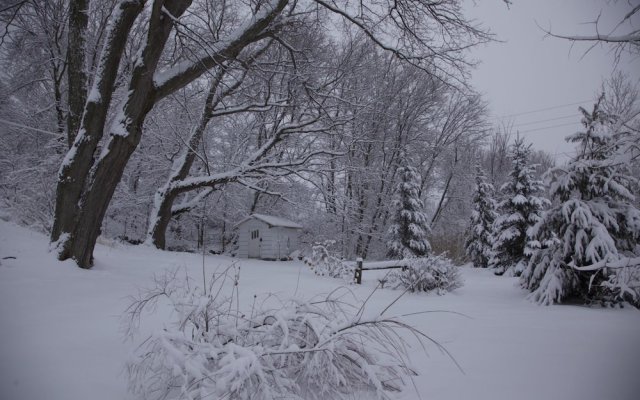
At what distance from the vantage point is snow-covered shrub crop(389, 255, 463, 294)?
26.3ft

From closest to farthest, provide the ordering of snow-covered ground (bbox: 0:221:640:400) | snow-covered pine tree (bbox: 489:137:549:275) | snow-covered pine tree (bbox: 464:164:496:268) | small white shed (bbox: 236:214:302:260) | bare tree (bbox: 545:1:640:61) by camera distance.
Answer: snow-covered ground (bbox: 0:221:640:400) → bare tree (bbox: 545:1:640:61) → snow-covered pine tree (bbox: 489:137:549:275) → small white shed (bbox: 236:214:302:260) → snow-covered pine tree (bbox: 464:164:496:268)

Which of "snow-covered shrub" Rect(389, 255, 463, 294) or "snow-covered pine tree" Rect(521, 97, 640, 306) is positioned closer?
"snow-covered pine tree" Rect(521, 97, 640, 306)

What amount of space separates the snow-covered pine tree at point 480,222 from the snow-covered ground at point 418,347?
43.7 feet

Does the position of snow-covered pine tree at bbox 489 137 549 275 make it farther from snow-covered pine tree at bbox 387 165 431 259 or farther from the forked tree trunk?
the forked tree trunk

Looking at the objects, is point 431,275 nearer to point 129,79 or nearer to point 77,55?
point 129,79

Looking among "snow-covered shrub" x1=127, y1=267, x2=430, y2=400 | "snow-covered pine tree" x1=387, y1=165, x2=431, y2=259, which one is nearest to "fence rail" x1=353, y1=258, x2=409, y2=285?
"snow-covered shrub" x1=127, y1=267, x2=430, y2=400

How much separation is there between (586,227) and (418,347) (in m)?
4.74

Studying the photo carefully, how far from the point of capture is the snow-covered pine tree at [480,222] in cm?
1845

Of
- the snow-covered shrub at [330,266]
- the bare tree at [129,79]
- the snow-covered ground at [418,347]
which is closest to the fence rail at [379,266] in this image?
the snow-covered shrub at [330,266]

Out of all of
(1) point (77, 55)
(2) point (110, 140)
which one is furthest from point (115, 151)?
(1) point (77, 55)

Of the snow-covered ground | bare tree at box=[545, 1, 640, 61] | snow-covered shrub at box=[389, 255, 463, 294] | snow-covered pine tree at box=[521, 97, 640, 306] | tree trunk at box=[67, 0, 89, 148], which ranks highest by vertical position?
tree trunk at box=[67, 0, 89, 148]

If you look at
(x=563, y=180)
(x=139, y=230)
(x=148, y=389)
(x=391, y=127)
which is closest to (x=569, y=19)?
(x=563, y=180)

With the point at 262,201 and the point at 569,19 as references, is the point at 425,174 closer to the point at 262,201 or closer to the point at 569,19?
the point at 262,201

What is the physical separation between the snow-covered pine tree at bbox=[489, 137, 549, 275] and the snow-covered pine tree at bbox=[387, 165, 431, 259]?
4182 millimetres
